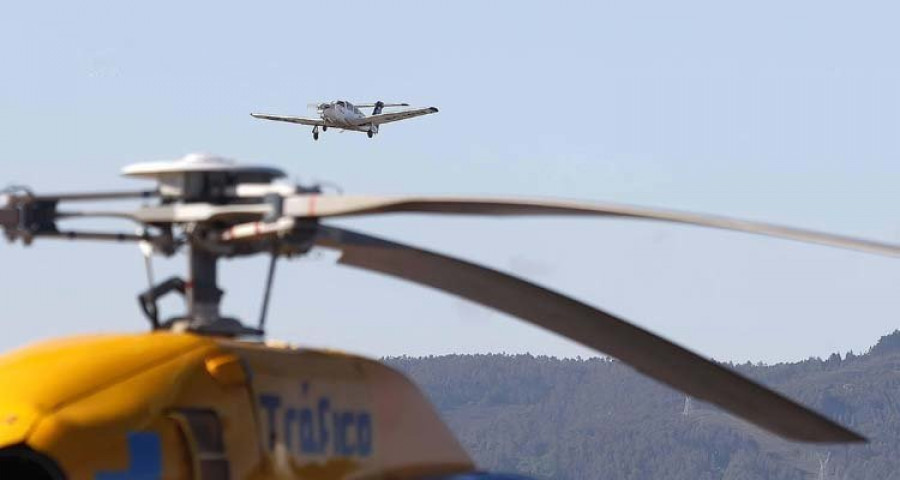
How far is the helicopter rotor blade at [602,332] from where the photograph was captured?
15.8 metres

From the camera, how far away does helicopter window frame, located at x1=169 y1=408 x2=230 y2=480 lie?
46.5ft

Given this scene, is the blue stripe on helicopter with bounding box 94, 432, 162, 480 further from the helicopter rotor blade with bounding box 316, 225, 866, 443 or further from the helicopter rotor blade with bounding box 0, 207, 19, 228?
the helicopter rotor blade with bounding box 316, 225, 866, 443

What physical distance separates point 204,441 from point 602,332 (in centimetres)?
346

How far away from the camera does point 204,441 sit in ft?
47.1

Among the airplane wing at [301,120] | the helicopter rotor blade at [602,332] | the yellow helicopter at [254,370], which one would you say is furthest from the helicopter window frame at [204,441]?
the airplane wing at [301,120]

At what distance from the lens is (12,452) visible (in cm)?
1334

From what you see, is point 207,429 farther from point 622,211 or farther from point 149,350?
point 622,211

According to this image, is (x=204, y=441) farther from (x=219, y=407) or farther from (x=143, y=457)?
(x=143, y=457)

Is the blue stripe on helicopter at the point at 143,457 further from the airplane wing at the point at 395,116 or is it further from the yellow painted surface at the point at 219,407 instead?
the airplane wing at the point at 395,116

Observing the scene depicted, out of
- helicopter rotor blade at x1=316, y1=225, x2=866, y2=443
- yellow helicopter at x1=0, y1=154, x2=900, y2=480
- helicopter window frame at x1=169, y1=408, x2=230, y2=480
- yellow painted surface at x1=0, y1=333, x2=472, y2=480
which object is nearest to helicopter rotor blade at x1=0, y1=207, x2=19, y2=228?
yellow helicopter at x1=0, y1=154, x2=900, y2=480

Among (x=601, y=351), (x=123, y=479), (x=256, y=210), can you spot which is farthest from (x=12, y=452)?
(x=601, y=351)

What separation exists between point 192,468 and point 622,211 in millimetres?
3369

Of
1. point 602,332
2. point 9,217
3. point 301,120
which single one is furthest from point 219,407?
point 301,120

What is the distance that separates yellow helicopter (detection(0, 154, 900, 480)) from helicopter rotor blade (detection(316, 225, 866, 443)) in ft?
0.05
